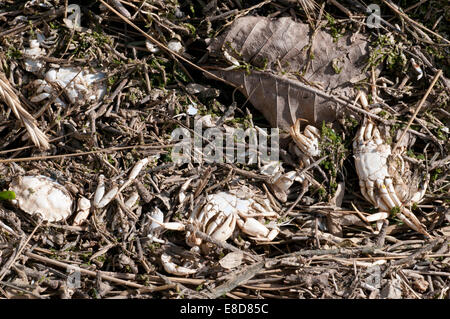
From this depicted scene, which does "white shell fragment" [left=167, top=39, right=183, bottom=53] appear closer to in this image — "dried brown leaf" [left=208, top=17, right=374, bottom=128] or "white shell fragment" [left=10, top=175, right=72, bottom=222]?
"dried brown leaf" [left=208, top=17, right=374, bottom=128]

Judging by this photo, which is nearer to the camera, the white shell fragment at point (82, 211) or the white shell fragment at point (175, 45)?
the white shell fragment at point (82, 211)

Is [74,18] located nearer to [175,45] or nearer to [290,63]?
[175,45]

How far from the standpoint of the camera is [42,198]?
8.58 ft

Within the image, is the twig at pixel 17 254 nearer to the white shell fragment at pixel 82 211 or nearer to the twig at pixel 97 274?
the twig at pixel 97 274

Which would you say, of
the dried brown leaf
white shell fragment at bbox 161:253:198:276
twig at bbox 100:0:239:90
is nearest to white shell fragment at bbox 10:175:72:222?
white shell fragment at bbox 161:253:198:276

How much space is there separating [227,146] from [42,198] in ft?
3.40

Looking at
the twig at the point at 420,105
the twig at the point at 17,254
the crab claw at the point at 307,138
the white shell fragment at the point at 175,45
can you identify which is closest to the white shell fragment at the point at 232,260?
the crab claw at the point at 307,138

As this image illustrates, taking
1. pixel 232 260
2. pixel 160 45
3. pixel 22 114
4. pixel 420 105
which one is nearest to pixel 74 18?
pixel 160 45

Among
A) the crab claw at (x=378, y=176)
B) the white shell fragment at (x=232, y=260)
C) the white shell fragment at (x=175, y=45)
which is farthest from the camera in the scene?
the white shell fragment at (x=175, y=45)

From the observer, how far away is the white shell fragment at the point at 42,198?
2.62 meters

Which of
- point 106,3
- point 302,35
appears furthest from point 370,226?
point 106,3

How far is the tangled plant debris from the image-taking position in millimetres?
2602

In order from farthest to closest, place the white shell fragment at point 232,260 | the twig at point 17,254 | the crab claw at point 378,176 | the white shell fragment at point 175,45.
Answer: the white shell fragment at point 175,45 → the crab claw at point 378,176 → the white shell fragment at point 232,260 → the twig at point 17,254

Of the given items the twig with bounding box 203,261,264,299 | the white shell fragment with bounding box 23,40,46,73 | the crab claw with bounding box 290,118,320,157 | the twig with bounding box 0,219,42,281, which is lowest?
the twig with bounding box 203,261,264,299
